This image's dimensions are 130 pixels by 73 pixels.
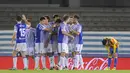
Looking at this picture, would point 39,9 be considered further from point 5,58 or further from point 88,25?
point 5,58

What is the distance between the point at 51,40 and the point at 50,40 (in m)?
0.07

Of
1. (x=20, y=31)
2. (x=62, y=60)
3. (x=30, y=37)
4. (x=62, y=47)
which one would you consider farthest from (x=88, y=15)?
(x=62, y=60)

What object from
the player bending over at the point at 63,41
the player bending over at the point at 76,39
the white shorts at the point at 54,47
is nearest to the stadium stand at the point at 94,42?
the player bending over at the point at 76,39

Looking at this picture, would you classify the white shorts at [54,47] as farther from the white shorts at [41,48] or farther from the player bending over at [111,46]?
the player bending over at [111,46]

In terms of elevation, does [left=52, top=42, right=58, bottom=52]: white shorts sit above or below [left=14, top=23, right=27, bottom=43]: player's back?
below

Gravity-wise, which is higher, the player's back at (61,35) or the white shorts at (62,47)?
the player's back at (61,35)

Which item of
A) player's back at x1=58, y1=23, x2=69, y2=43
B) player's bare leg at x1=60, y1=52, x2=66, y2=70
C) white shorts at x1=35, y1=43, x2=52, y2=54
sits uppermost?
player's back at x1=58, y1=23, x2=69, y2=43

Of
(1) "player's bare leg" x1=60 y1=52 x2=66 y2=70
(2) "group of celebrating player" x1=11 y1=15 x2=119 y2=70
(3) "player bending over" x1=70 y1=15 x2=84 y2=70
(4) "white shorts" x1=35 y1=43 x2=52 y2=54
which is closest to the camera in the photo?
(1) "player's bare leg" x1=60 y1=52 x2=66 y2=70

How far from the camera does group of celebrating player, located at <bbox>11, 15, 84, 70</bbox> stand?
69.9ft

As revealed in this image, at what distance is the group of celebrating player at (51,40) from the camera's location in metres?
21.3

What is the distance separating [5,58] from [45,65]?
9.21ft

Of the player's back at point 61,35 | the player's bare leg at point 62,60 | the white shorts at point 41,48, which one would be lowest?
the player's bare leg at point 62,60

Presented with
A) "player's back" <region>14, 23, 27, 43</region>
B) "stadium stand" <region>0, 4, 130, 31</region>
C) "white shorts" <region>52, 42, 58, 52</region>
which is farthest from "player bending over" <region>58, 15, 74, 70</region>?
"stadium stand" <region>0, 4, 130, 31</region>

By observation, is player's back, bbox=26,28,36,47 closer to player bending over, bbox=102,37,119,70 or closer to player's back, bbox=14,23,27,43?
player's back, bbox=14,23,27,43
